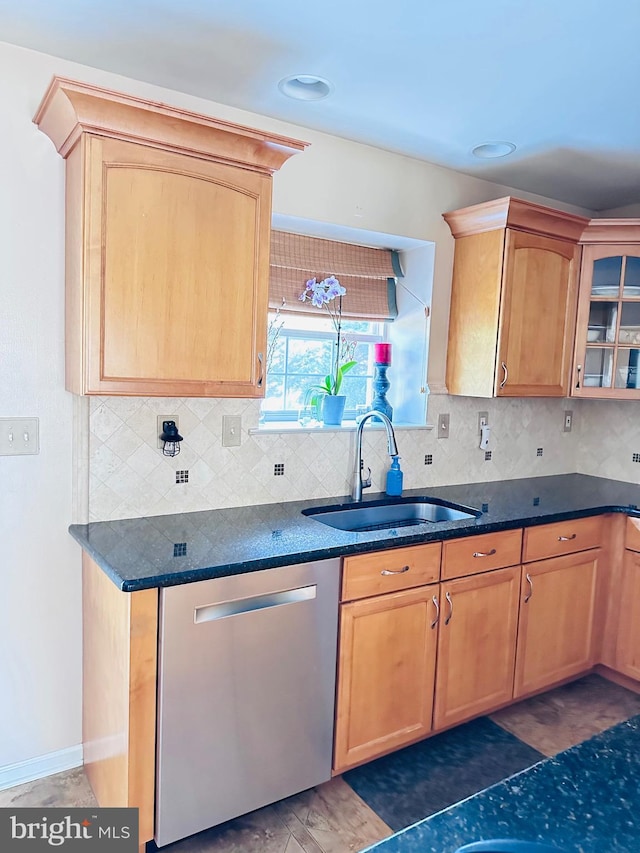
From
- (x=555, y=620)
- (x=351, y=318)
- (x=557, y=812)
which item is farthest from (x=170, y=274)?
(x=555, y=620)

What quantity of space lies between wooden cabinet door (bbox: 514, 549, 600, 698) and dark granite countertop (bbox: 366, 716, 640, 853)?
1.77m

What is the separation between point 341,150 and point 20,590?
2129 mm

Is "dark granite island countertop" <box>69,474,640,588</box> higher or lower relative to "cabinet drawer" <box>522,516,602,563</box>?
higher

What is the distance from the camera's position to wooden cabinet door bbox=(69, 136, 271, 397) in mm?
1796

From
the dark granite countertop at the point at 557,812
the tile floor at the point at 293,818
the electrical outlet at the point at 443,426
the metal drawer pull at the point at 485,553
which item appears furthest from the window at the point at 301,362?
the dark granite countertop at the point at 557,812

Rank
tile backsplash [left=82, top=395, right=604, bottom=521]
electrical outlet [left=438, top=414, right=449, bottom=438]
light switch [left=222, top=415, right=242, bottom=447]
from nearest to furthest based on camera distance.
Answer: tile backsplash [left=82, top=395, right=604, bottom=521] → light switch [left=222, top=415, right=242, bottom=447] → electrical outlet [left=438, top=414, right=449, bottom=438]

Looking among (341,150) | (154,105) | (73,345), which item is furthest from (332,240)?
(73,345)

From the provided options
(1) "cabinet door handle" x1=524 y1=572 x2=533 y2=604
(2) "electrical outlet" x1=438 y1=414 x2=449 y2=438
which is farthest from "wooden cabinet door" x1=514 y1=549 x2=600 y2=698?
(2) "electrical outlet" x1=438 y1=414 x2=449 y2=438

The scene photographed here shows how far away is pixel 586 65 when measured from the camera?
1885 millimetres

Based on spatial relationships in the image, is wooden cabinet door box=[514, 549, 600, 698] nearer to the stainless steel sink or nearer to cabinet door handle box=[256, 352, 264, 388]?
the stainless steel sink

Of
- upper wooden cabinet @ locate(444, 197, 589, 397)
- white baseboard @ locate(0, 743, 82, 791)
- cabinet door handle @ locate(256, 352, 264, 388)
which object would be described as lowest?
white baseboard @ locate(0, 743, 82, 791)

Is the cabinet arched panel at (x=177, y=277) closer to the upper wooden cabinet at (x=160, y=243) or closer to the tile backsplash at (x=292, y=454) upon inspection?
the upper wooden cabinet at (x=160, y=243)

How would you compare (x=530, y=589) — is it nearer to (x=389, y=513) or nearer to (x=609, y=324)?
(x=389, y=513)

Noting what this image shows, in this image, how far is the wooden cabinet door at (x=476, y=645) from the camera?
7.60ft
